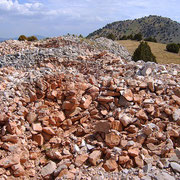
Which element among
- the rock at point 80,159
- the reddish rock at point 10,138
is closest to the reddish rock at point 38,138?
the reddish rock at point 10,138

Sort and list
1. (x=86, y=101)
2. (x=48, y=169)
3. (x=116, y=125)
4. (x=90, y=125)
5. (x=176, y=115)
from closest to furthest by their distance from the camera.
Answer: (x=48, y=169), (x=116, y=125), (x=176, y=115), (x=90, y=125), (x=86, y=101)

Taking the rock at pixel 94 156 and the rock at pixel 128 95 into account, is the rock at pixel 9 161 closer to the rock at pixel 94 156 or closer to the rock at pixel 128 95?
the rock at pixel 94 156

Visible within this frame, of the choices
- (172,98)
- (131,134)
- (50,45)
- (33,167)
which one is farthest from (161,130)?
(50,45)

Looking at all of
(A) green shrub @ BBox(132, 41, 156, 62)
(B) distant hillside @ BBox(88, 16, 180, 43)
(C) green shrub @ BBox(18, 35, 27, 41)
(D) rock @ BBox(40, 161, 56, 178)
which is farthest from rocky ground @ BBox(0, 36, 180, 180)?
(B) distant hillside @ BBox(88, 16, 180, 43)

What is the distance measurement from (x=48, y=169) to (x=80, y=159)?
2.44ft

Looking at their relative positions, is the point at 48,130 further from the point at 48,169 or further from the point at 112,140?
the point at 112,140

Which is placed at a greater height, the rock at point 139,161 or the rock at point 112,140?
the rock at point 112,140

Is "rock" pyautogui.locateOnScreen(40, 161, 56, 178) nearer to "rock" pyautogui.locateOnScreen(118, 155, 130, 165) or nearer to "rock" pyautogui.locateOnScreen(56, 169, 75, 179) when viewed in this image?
"rock" pyautogui.locateOnScreen(56, 169, 75, 179)

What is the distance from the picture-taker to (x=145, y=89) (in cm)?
608

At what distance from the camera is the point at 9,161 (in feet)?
13.7

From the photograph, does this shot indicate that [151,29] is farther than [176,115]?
Yes

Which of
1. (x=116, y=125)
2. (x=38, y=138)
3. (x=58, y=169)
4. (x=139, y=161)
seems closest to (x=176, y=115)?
(x=116, y=125)

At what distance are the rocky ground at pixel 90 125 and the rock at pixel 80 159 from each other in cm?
2

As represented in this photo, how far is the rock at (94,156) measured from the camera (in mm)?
4430
